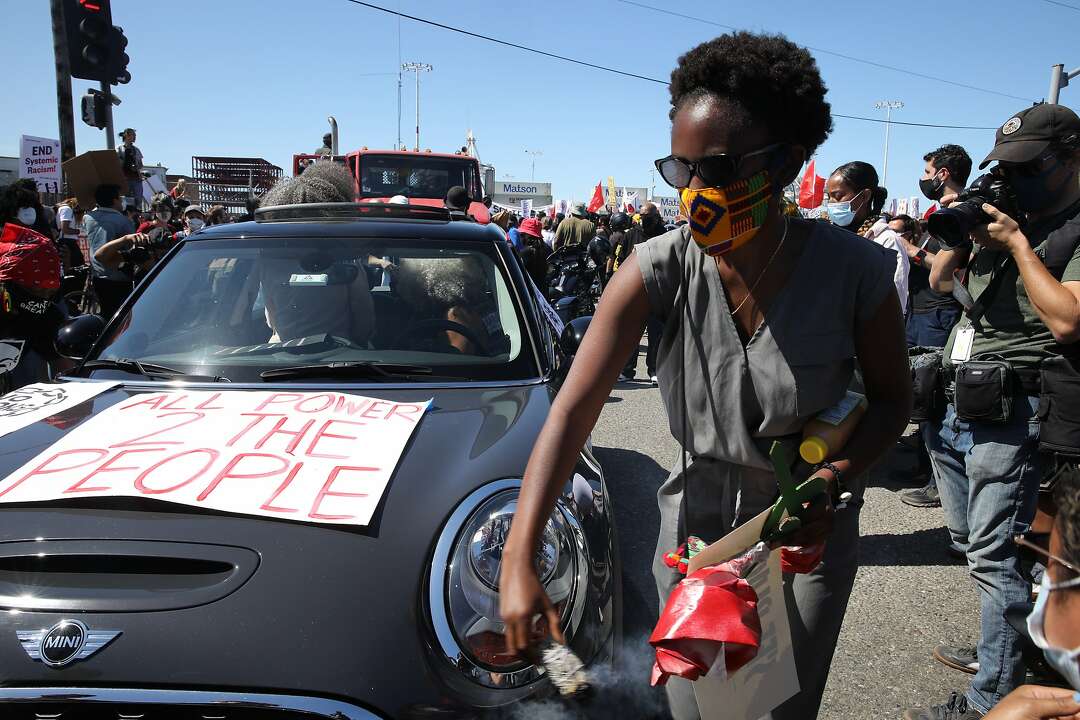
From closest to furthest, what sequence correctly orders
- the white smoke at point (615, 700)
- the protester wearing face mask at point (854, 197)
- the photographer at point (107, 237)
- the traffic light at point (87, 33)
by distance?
the white smoke at point (615, 700), the protester wearing face mask at point (854, 197), the photographer at point (107, 237), the traffic light at point (87, 33)

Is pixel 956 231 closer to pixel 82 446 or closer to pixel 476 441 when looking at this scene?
pixel 476 441

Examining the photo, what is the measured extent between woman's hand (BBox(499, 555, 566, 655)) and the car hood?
1.27 ft

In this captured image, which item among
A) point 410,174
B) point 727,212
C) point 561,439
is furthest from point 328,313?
point 410,174

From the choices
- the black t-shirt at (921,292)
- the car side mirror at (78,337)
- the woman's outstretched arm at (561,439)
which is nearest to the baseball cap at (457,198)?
the black t-shirt at (921,292)

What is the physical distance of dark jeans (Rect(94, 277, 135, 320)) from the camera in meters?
6.70

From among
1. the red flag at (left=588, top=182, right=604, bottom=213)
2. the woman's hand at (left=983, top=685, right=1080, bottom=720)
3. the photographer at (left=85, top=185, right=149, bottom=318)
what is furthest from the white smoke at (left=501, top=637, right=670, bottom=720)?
the red flag at (left=588, top=182, right=604, bottom=213)

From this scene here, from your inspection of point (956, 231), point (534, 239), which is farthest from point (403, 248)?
point (534, 239)

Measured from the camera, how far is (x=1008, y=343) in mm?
2428

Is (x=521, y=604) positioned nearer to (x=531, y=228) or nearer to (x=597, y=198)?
(x=531, y=228)

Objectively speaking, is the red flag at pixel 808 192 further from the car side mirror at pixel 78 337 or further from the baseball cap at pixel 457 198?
the car side mirror at pixel 78 337

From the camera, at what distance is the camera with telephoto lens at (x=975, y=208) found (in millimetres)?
2342

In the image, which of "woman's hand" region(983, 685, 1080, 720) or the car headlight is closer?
"woman's hand" region(983, 685, 1080, 720)

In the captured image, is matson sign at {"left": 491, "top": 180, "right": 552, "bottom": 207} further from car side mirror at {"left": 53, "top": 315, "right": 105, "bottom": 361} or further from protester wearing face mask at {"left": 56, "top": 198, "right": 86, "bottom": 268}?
car side mirror at {"left": 53, "top": 315, "right": 105, "bottom": 361}

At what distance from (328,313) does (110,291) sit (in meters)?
4.82
